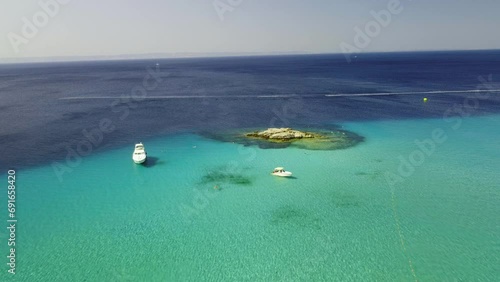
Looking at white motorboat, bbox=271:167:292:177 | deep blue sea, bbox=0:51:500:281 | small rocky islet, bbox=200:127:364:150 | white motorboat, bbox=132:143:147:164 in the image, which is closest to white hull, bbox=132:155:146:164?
white motorboat, bbox=132:143:147:164

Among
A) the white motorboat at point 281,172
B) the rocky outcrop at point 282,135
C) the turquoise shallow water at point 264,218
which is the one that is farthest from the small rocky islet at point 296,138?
the white motorboat at point 281,172

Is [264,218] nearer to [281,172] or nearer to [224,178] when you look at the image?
[281,172]

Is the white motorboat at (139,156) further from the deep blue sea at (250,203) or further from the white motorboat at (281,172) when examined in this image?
the white motorboat at (281,172)

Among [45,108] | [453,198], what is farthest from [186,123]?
[453,198]

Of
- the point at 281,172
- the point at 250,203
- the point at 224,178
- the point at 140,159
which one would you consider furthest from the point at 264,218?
the point at 140,159

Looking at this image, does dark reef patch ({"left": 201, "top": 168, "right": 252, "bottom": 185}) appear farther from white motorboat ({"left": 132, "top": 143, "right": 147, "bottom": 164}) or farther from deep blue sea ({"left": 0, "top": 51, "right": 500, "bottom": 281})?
white motorboat ({"left": 132, "top": 143, "right": 147, "bottom": 164})

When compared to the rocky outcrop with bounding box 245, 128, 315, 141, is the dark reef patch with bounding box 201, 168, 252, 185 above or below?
below

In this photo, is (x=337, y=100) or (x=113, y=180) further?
(x=337, y=100)

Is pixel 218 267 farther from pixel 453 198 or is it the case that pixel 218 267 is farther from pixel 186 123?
pixel 186 123
